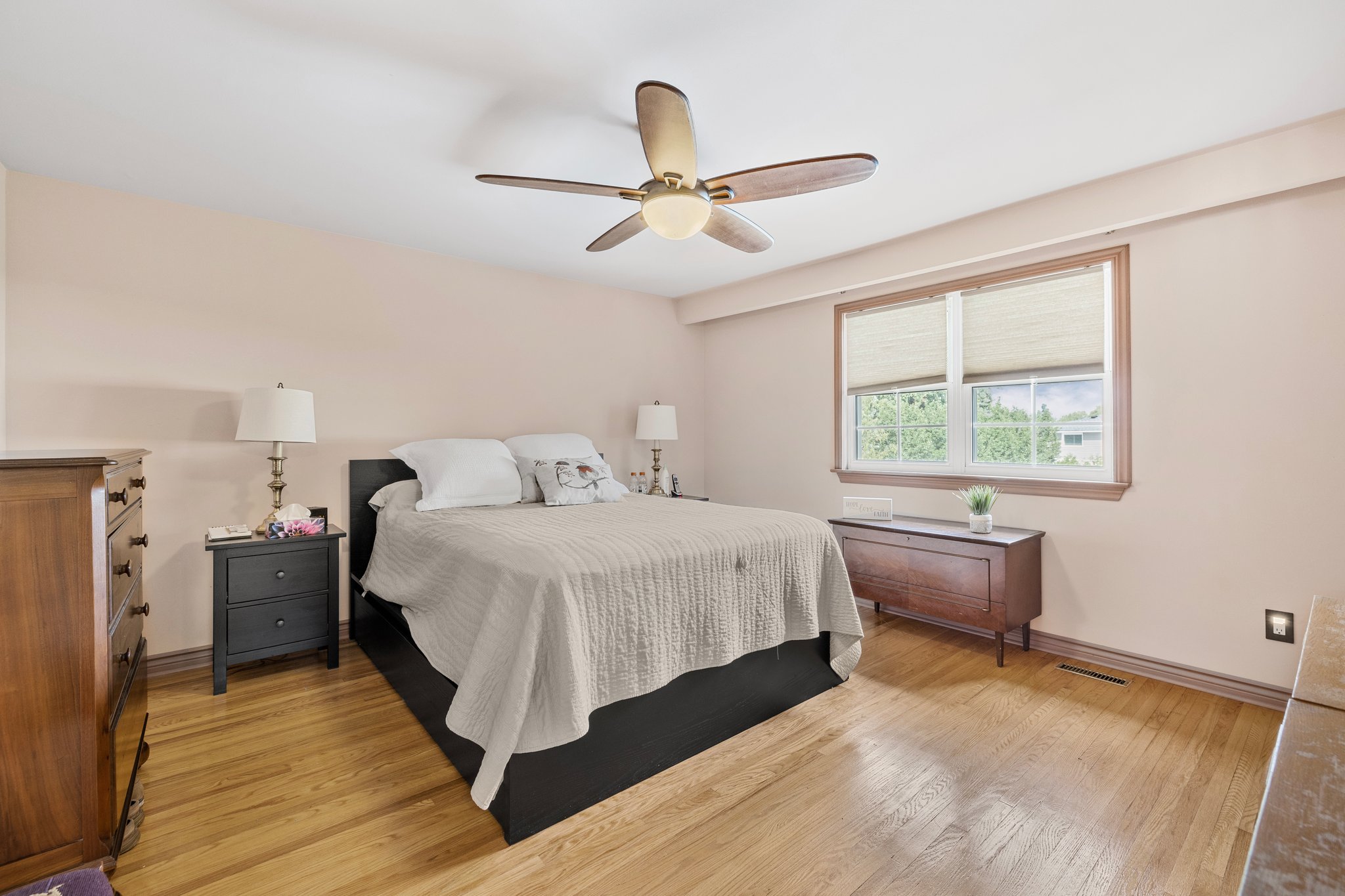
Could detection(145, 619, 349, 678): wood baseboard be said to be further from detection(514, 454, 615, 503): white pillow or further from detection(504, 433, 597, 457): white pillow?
detection(504, 433, 597, 457): white pillow

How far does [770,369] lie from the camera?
466 cm

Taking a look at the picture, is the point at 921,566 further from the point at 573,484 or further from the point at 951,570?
the point at 573,484

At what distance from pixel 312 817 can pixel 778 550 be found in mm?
1824

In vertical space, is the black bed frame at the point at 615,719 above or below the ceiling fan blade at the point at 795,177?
below

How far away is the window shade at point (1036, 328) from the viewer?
10.0 feet

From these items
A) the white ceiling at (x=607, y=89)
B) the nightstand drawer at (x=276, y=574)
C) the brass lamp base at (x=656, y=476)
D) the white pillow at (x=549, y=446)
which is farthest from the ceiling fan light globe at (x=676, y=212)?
the brass lamp base at (x=656, y=476)

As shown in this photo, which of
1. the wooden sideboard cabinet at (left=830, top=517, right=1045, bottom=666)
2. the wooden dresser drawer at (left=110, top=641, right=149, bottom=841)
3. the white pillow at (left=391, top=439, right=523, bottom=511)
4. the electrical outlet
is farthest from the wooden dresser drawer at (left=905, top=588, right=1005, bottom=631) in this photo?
the wooden dresser drawer at (left=110, top=641, right=149, bottom=841)

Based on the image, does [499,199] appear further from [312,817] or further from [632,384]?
[312,817]

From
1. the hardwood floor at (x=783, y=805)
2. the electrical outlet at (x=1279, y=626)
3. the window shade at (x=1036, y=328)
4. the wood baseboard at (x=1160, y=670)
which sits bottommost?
the hardwood floor at (x=783, y=805)

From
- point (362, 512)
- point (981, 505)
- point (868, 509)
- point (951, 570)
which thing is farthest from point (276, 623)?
point (981, 505)

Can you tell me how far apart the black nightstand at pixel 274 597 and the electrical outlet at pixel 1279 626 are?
14.0 feet

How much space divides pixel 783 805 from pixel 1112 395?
260 cm

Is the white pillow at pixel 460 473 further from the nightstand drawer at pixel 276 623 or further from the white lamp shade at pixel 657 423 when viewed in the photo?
the white lamp shade at pixel 657 423

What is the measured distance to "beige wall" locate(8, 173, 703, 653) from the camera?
8.77 feet
